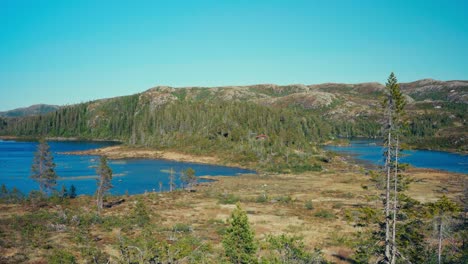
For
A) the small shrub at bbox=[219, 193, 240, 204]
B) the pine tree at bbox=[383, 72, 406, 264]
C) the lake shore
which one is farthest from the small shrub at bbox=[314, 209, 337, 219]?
the lake shore

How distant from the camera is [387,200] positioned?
2858 cm

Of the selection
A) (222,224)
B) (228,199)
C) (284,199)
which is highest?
(222,224)

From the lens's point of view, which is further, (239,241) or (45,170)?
(45,170)

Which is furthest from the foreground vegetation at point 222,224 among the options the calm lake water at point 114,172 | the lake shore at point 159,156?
the lake shore at point 159,156

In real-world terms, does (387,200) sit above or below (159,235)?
above

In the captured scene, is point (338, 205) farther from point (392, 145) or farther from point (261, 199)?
point (392, 145)

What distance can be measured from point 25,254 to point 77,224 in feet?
53.6

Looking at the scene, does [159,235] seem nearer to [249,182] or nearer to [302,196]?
[302,196]

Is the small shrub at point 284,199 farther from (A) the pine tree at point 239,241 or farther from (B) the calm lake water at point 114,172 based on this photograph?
(A) the pine tree at point 239,241

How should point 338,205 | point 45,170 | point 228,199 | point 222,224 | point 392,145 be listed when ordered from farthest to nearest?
point 228,199 < point 45,170 < point 338,205 < point 222,224 < point 392,145

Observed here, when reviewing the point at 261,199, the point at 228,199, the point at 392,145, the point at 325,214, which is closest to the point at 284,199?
the point at 261,199

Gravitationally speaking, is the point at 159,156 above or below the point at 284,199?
above

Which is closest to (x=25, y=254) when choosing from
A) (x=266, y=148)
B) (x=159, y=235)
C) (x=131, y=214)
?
(x=159, y=235)

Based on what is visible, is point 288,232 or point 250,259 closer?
point 250,259
